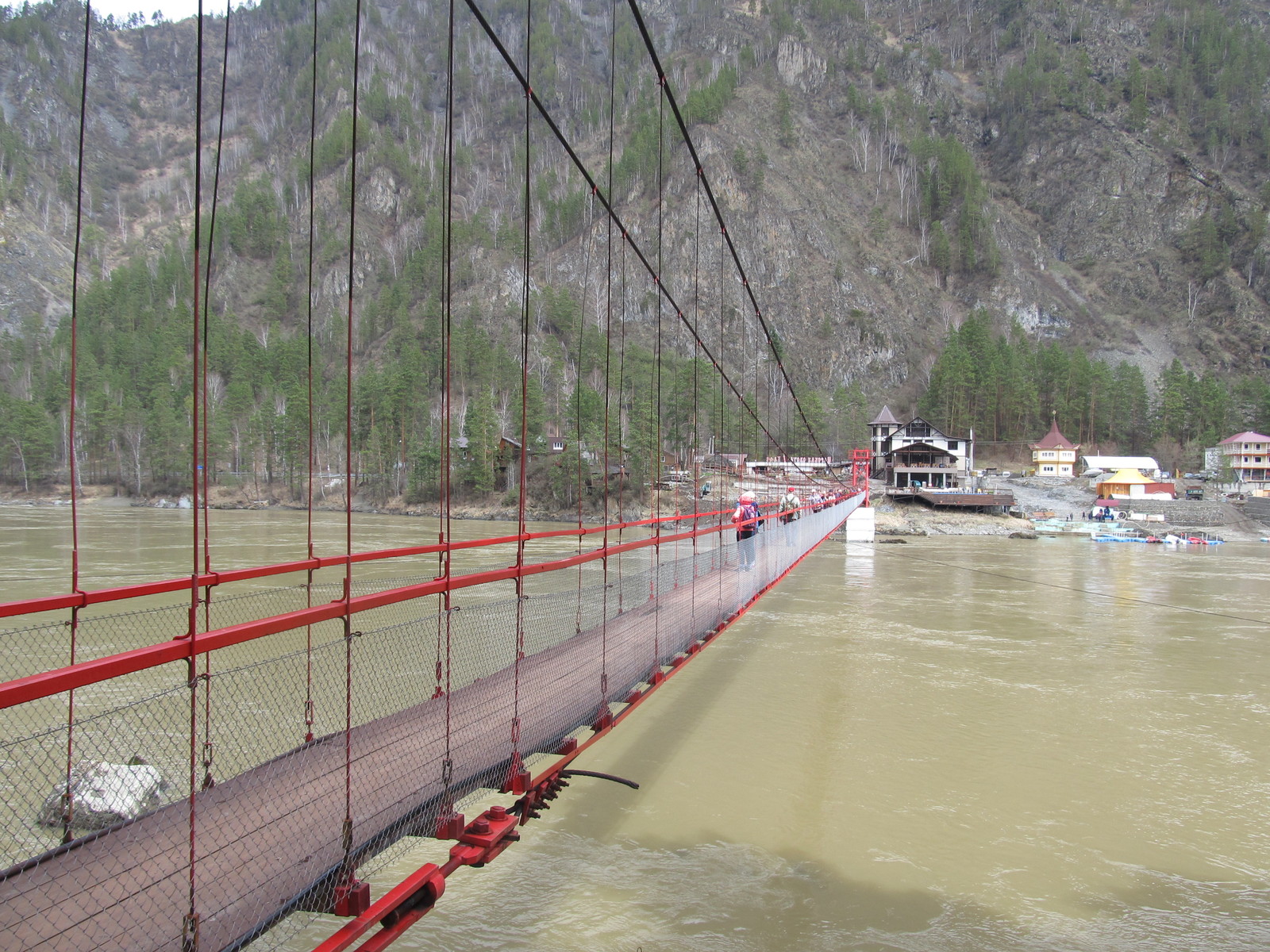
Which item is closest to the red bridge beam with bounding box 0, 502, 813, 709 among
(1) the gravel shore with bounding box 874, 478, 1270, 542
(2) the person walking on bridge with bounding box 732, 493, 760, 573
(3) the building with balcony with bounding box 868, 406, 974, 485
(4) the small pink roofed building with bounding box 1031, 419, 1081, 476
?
(2) the person walking on bridge with bounding box 732, 493, 760, 573

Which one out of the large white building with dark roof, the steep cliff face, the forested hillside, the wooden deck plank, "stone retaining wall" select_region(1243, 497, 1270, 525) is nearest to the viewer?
the wooden deck plank

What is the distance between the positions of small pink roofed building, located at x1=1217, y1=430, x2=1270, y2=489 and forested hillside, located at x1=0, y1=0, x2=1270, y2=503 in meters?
2.52

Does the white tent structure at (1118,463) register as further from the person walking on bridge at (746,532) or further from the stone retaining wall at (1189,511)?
the person walking on bridge at (746,532)

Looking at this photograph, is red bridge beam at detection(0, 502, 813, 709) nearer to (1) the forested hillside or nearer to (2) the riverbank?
(2) the riverbank

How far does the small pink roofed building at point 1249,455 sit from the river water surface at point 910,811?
3581 cm

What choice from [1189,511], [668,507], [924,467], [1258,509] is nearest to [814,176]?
[924,467]

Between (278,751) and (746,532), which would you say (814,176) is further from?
(278,751)

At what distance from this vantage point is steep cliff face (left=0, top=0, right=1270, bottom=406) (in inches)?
2180

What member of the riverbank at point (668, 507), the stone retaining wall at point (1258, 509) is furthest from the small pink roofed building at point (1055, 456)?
the stone retaining wall at point (1258, 509)

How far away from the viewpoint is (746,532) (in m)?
7.58

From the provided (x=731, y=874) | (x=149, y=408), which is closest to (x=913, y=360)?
(x=149, y=408)

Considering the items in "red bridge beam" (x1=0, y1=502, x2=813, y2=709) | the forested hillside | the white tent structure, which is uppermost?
the forested hillside

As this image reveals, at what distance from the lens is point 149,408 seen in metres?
38.0

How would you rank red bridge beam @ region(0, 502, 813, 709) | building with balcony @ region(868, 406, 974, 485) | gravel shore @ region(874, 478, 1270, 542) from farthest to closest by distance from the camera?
1. building with balcony @ region(868, 406, 974, 485)
2. gravel shore @ region(874, 478, 1270, 542)
3. red bridge beam @ region(0, 502, 813, 709)
